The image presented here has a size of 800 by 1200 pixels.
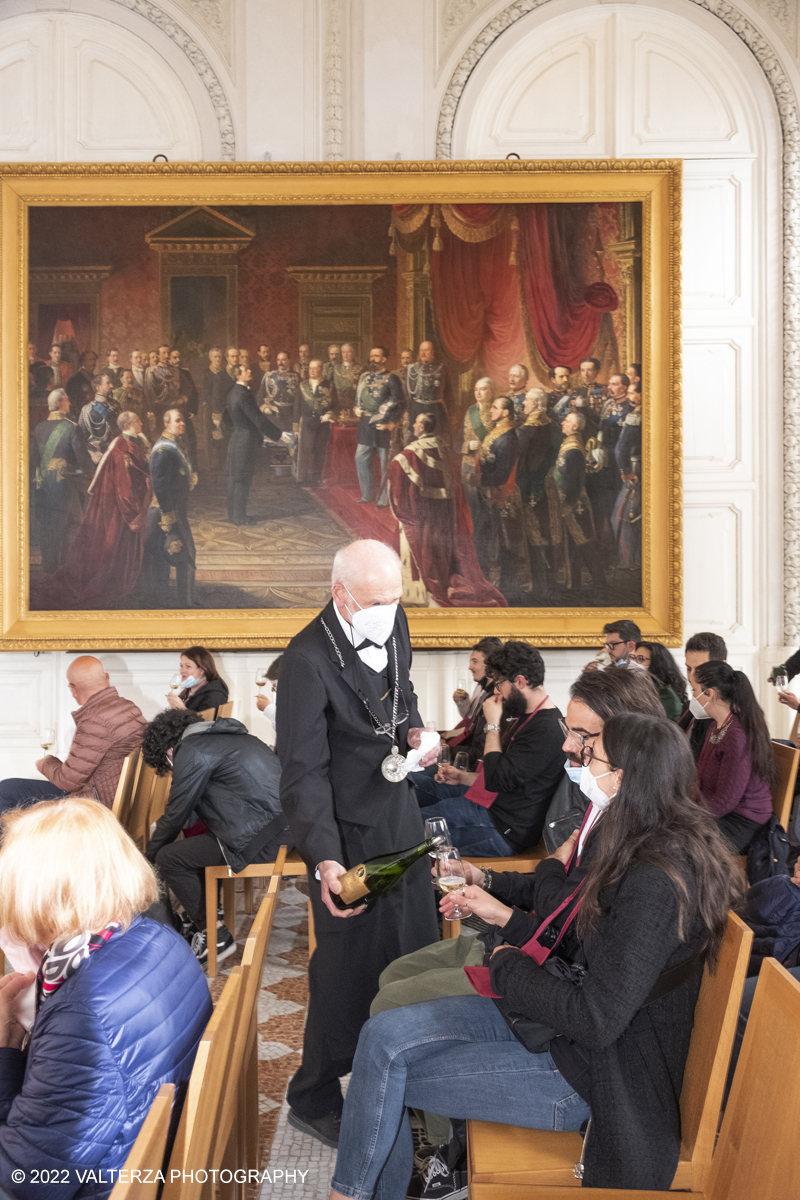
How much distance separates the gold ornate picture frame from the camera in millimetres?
7504

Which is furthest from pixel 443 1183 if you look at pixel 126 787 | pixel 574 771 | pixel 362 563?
pixel 126 787

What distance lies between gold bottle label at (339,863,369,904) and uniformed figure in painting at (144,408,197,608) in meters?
5.25

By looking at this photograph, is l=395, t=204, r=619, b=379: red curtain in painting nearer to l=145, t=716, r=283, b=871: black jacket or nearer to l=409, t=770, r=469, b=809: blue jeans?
l=409, t=770, r=469, b=809: blue jeans

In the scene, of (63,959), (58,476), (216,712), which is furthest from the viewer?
(58,476)

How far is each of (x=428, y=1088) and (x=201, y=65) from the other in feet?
26.3

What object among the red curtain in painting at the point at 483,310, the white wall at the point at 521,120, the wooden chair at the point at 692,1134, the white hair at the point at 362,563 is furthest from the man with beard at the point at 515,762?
the red curtain in painting at the point at 483,310

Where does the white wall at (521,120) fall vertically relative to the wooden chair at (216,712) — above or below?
above

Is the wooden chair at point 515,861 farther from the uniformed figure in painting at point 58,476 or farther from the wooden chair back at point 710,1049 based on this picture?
the uniformed figure in painting at point 58,476

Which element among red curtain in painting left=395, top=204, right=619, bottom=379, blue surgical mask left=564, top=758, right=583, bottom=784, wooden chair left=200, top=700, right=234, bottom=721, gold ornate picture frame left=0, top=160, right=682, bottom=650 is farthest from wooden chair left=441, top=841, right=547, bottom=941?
red curtain in painting left=395, top=204, right=619, bottom=379

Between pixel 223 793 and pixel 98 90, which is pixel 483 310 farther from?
pixel 223 793

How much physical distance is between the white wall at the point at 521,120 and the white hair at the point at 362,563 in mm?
4817

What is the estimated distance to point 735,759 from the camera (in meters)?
4.18

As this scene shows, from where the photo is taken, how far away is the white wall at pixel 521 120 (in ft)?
25.4

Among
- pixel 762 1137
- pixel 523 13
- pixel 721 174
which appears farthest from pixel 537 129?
pixel 762 1137
